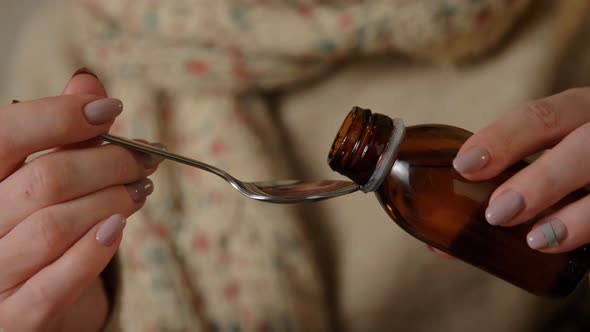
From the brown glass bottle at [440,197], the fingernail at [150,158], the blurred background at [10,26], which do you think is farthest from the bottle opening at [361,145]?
the blurred background at [10,26]

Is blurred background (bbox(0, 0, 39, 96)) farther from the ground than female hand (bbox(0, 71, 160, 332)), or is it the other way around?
blurred background (bbox(0, 0, 39, 96))

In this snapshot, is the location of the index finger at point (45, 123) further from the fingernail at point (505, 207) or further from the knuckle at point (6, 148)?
the fingernail at point (505, 207)

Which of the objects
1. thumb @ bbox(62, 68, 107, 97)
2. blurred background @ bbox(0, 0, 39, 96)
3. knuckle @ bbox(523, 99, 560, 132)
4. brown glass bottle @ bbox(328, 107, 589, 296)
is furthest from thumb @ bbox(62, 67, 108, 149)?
blurred background @ bbox(0, 0, 39, 96)

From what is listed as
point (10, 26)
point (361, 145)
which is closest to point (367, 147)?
point (361, 145)

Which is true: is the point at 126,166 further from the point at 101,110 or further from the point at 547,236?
the point at 547,236

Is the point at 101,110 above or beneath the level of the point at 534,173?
above

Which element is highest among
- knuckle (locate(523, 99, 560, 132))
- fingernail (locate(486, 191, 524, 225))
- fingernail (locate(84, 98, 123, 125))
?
fingernail (locate(84, 98, 123, 125))

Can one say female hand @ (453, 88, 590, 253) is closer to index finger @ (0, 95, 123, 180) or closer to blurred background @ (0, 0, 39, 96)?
index finger @ (0, 95, 123, 180)
